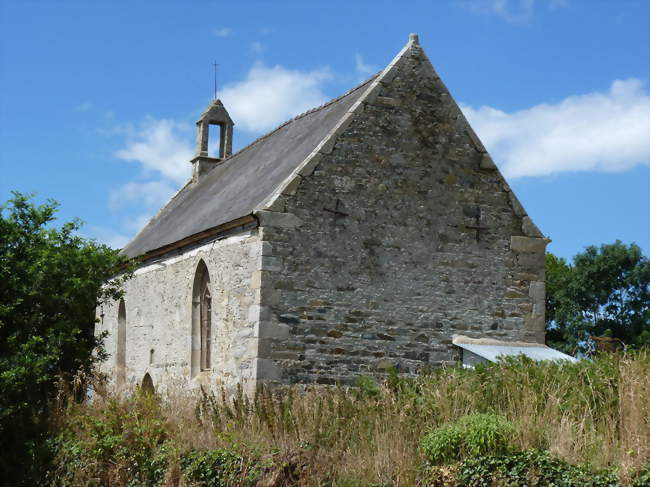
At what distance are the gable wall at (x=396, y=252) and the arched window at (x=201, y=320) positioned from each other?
2.83 m

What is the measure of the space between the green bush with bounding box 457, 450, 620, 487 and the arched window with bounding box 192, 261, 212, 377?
319 inches

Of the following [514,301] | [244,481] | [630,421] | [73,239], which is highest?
[73,239]

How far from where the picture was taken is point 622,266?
118 ft

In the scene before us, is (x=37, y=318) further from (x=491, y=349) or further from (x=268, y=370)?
(x=491, y=349)

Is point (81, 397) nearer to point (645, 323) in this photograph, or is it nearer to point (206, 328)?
point (206, 328)

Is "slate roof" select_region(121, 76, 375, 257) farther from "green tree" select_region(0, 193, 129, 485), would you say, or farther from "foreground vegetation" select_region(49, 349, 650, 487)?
"foreground vegetation" select_region(49, 349, 650, 487)

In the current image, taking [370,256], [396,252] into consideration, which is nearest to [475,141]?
[396,252]

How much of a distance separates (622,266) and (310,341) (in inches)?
991

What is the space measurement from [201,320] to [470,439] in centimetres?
823

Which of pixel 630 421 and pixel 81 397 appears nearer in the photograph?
pixel 630 421

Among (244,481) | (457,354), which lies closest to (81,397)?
(244,481)

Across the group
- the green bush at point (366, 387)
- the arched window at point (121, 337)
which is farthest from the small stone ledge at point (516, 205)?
the arched window at point (121, 337)

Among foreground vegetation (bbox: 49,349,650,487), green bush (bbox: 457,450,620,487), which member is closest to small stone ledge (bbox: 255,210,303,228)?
foreground vegetation (bbox: 49,349,650,487)

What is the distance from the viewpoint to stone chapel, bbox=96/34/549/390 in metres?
14.1
